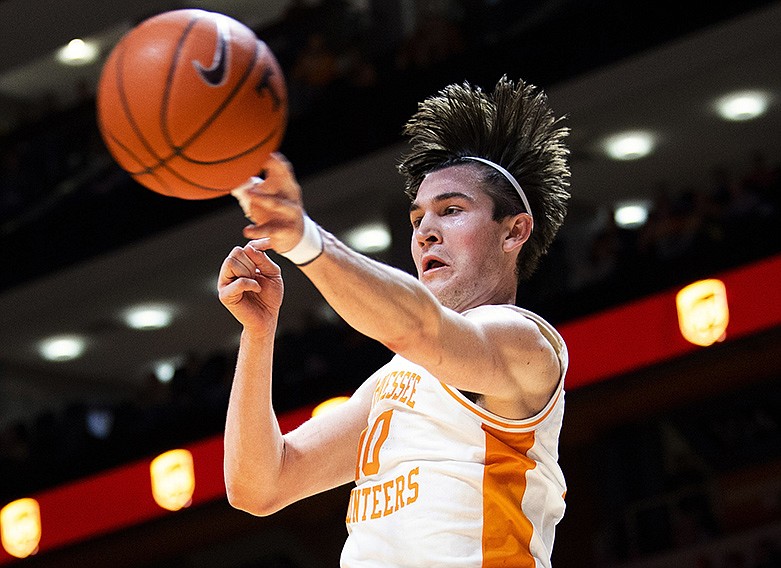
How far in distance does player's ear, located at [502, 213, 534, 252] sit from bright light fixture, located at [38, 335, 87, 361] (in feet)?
35.7

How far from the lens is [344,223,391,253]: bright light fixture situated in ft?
37.2

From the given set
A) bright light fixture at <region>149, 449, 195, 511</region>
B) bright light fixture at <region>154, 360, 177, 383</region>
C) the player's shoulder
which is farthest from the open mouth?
bright light fixture at <region>154, 360, 177, 383</region>

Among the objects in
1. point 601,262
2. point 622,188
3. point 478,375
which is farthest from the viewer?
point 622,188

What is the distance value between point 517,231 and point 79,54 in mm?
11919

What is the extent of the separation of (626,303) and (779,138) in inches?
132

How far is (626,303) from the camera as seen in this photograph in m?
7.80

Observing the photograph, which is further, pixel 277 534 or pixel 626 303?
pixel 277 534

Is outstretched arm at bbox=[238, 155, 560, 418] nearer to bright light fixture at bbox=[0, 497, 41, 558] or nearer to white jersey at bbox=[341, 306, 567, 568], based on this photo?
white jersey at bbox=[341, 306, 567, 568]

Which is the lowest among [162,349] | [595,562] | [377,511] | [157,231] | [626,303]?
[377,511]

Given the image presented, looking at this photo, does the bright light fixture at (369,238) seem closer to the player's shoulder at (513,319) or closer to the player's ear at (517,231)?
the player's ear at (517,231)

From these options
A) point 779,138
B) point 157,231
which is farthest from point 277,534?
point 779,138

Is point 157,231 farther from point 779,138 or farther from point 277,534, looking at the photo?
point 779,138

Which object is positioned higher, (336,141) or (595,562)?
(336,141)

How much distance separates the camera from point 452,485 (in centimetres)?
257
